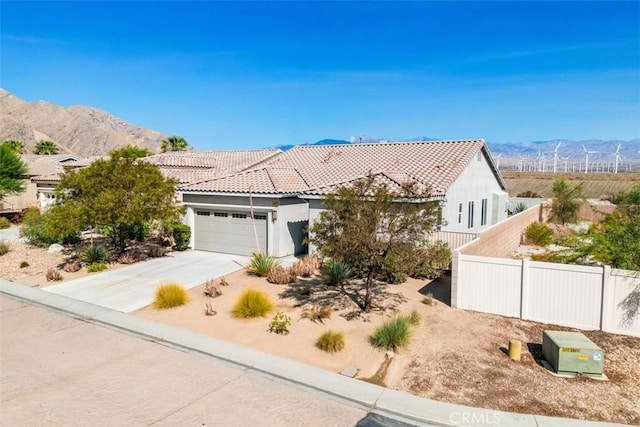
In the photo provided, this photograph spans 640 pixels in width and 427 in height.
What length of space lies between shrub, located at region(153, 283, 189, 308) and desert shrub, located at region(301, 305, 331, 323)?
4.04 metres

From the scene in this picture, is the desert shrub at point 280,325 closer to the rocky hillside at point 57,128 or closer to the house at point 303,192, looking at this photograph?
the house at point 303,192

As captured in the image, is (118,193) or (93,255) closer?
(118,193)

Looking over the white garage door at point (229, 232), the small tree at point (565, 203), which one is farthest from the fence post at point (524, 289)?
the small tree at point (565, 203)

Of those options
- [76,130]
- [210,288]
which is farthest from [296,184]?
[76,130]

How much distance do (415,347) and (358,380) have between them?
2147 mm

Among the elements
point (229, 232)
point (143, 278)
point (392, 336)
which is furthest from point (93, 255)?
point (392, 336)

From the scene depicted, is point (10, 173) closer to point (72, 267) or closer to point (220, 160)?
point (220, 160)

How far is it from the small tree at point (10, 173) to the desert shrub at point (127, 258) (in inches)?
827

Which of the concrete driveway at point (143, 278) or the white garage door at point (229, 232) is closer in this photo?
the concrete driveway at point (143, 278)

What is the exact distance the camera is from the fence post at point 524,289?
40.0ft

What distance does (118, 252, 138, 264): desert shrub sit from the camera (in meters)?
19.8

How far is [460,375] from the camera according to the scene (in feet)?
30.3

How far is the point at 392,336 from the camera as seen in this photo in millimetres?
10516

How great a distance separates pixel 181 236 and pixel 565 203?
27796 millimetres
